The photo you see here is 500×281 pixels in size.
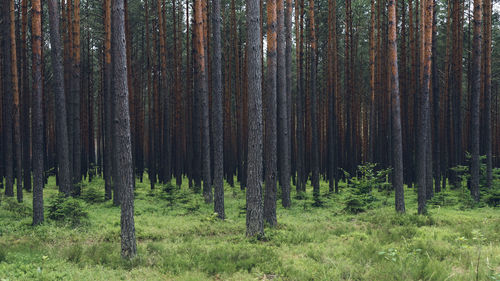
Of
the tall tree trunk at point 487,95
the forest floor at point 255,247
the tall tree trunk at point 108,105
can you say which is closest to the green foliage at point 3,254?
the forest floor at point 255,247

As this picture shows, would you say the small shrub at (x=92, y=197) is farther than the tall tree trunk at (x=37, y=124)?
Yes

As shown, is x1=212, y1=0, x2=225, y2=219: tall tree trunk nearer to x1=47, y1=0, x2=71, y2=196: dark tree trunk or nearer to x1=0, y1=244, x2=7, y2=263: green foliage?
x1=47, y1=0, x2=71, y2=196: dark tree trunk

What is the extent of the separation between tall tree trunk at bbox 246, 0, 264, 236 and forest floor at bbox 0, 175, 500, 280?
1.82 feet

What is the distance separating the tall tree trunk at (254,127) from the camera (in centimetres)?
846

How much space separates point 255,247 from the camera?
7.57 m

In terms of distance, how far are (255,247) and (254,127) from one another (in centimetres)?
280

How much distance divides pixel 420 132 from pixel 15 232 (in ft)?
38.8

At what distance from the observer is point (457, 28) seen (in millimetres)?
17266

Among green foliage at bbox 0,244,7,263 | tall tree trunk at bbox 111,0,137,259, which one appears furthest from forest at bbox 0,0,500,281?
green foliage at bbox 0,244,7,263

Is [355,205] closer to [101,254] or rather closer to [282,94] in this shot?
[282,94]

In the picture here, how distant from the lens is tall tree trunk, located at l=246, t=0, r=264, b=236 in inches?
333

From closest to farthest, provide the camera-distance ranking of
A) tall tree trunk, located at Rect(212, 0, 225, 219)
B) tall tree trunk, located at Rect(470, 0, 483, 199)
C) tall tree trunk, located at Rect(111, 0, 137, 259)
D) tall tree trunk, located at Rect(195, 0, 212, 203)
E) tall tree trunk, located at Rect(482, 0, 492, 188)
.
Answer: tall tree trunk, located at Rect(111, 0, 137, 259) < tall tree trunk, located at Rect(212, 0, 225, 219) < tall tree trunk, located at Rect(470, 0, 483, 199) < tall tree trunk, located at Rect(195, 0, 212, 203) < tall tree trunk, located at Rect(482, 0, 492, 188)

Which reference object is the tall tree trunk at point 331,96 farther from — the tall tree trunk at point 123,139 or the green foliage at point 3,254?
the green foliage at point 3,254

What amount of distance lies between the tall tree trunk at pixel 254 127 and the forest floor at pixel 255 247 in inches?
21.8
